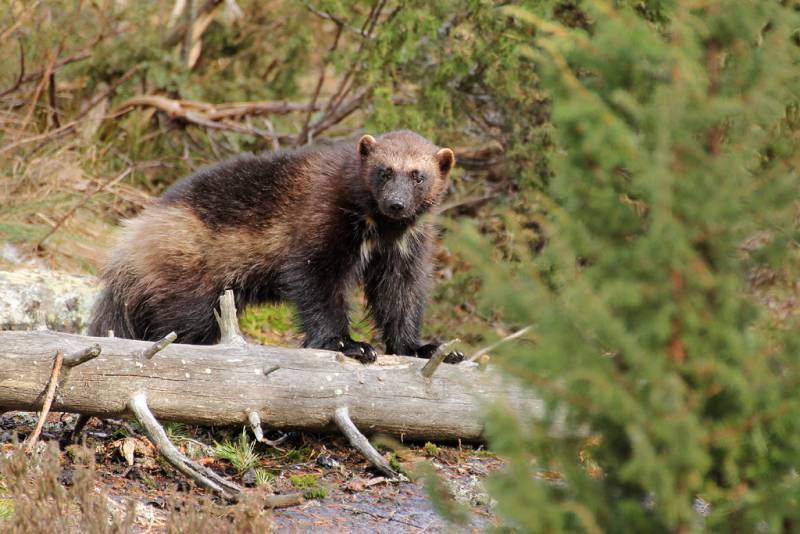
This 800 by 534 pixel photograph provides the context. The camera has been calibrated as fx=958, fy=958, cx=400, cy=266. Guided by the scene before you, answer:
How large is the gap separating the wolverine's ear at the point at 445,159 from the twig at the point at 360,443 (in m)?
1.92

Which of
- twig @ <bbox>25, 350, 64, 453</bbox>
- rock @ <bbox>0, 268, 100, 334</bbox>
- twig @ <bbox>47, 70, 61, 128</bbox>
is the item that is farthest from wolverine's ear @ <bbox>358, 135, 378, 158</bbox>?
twig @ <bbox>47, 70, 61, 128</bbox>

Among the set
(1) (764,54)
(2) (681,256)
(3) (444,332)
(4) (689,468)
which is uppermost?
(1) (764,54)

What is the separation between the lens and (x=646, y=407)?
84.0 inches

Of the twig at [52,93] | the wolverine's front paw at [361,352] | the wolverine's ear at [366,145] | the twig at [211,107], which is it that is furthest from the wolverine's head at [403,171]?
the twig at [52,93]

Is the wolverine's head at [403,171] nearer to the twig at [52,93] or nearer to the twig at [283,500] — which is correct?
the twig at [283,500]

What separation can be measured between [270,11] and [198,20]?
94 centimetres

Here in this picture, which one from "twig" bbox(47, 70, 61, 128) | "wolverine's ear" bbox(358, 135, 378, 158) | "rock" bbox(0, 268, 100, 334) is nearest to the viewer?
"wolverine's ear" bbox(358, 135, 378, 158)

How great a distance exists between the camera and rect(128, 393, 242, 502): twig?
3.94 meters

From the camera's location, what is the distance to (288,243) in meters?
5.65

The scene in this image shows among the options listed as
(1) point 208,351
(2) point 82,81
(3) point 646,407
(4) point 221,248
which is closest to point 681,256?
(3) point 646,407

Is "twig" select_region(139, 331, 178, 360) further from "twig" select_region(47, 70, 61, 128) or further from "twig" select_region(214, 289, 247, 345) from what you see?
"twig" select_region(47, 70, 61, 128)

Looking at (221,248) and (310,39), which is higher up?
(310,39)

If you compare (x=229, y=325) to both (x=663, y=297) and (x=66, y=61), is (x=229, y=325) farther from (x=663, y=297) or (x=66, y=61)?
(x=66, y=61)

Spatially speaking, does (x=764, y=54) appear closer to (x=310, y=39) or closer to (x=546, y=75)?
(x=546, y=75)
